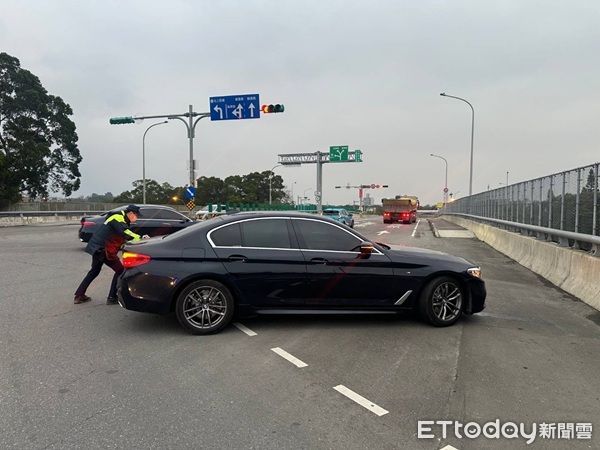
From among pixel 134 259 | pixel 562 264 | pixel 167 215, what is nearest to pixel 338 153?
pixel 167 215

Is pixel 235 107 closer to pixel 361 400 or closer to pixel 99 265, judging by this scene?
pixel 99 265

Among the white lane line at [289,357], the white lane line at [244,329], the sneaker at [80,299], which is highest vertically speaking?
the sneaker at [80,299]

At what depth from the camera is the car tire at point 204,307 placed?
19.2 feet

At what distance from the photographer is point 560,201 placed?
1129 centimetres

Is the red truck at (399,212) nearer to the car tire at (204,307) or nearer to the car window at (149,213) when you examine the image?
the car window at (149,213)

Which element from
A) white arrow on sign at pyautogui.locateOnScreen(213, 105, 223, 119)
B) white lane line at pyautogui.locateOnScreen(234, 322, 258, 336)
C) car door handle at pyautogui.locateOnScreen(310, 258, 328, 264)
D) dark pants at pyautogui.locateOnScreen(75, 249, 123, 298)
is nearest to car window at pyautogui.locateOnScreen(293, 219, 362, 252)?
car door handle at pyautogui.locateOnScreen(310, 258, 328, 264)

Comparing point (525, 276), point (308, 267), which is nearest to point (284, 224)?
point (308, 267)

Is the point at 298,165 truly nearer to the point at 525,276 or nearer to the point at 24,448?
the point at 525,276

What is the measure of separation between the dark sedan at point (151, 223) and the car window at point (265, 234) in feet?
30.3

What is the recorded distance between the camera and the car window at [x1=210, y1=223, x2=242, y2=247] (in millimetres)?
6105

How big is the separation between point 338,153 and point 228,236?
190 ft

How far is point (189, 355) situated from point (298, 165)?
215ft

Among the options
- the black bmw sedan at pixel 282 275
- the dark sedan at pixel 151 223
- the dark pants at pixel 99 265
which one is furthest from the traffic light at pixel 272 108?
the black bmw sedan at pixel 282 275

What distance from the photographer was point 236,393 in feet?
13.8
